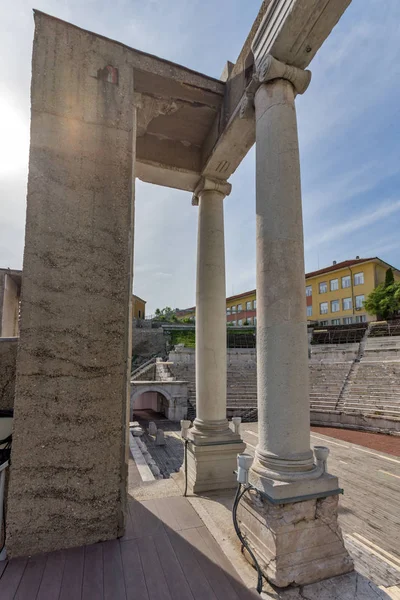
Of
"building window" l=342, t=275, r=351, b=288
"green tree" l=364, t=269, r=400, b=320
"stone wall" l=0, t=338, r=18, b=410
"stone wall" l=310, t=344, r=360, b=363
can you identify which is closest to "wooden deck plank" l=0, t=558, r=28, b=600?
A: "stone wall" l=0, t=338, r=18, b=410

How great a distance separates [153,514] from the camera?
4.16 m

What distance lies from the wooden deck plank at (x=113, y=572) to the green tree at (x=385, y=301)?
31.3m

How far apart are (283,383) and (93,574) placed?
8.18ft

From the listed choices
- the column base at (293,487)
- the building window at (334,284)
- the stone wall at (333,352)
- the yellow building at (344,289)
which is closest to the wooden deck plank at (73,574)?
the column base at (293,487)

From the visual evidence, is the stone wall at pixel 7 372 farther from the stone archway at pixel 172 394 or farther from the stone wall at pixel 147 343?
the stone wall at pixel 147 343

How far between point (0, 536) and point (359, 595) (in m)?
3.41

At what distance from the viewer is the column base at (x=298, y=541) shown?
285 centimetres

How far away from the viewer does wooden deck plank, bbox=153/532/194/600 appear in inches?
108

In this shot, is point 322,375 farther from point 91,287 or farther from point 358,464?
point 91,287

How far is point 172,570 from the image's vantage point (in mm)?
3031

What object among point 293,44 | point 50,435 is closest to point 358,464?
point 50,435

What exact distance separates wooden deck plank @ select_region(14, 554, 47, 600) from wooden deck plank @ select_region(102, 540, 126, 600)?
57 cm

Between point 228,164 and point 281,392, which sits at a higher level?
point 228,164

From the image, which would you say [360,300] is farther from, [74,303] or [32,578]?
[32,578]
